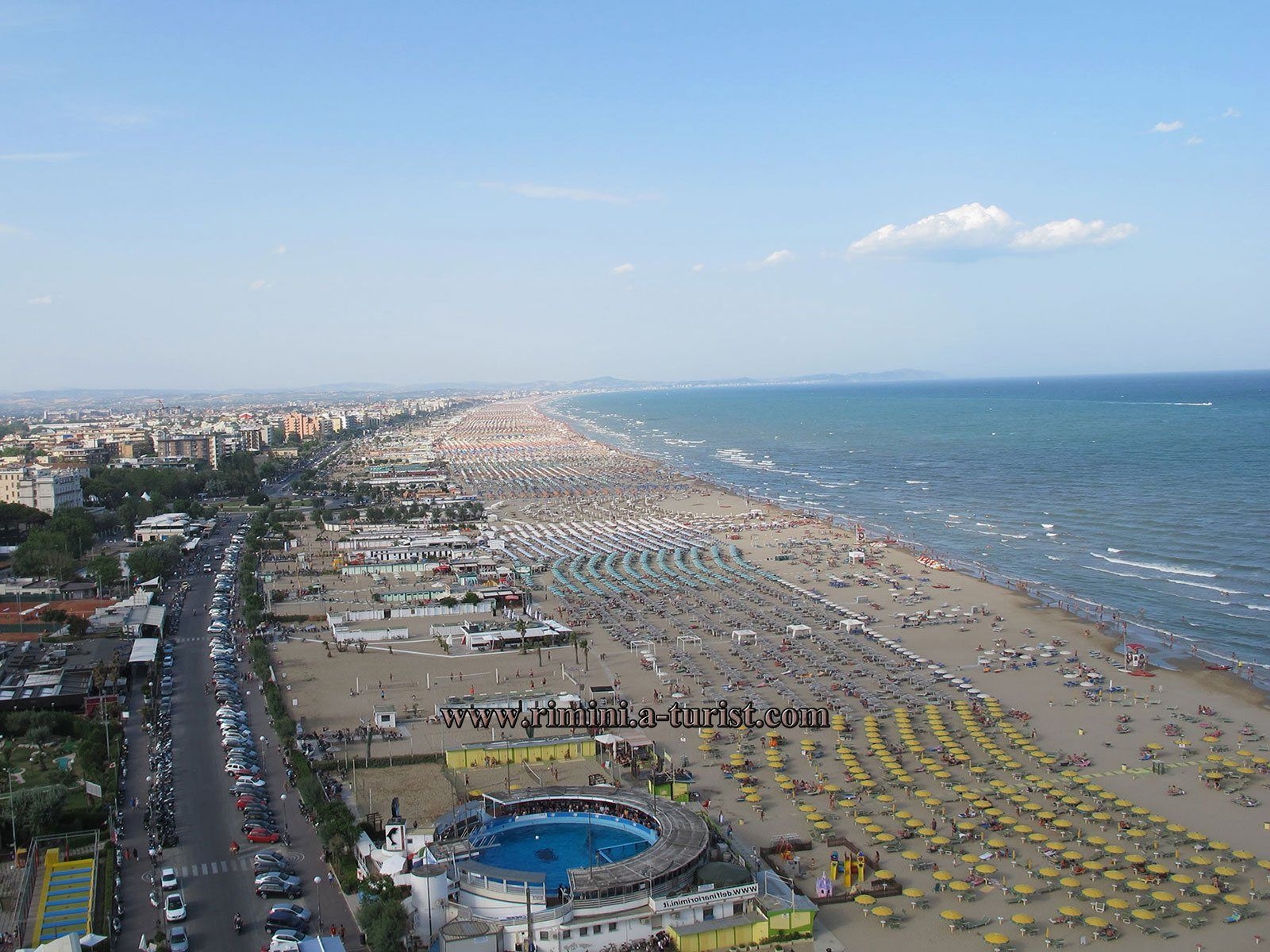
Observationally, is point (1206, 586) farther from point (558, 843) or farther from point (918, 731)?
point (558, 843)

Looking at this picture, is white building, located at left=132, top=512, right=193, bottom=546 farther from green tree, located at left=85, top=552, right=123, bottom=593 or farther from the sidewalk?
the sidewalk

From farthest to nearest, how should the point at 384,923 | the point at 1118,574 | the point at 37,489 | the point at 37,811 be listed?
the point at 37,489, the point at 1118,574, the point at 37,811, the point at 384,923

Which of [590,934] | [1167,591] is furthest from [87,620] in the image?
[1167,591]

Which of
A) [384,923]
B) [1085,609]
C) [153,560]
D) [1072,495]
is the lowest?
[1085,609]

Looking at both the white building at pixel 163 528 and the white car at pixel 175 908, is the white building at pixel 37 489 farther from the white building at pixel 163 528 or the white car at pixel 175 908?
the white car at pixel 175 908

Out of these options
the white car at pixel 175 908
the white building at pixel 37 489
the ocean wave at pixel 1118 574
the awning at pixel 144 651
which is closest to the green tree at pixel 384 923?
the white car at pixel 175 908

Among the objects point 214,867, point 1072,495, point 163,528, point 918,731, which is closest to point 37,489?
point 163,528
